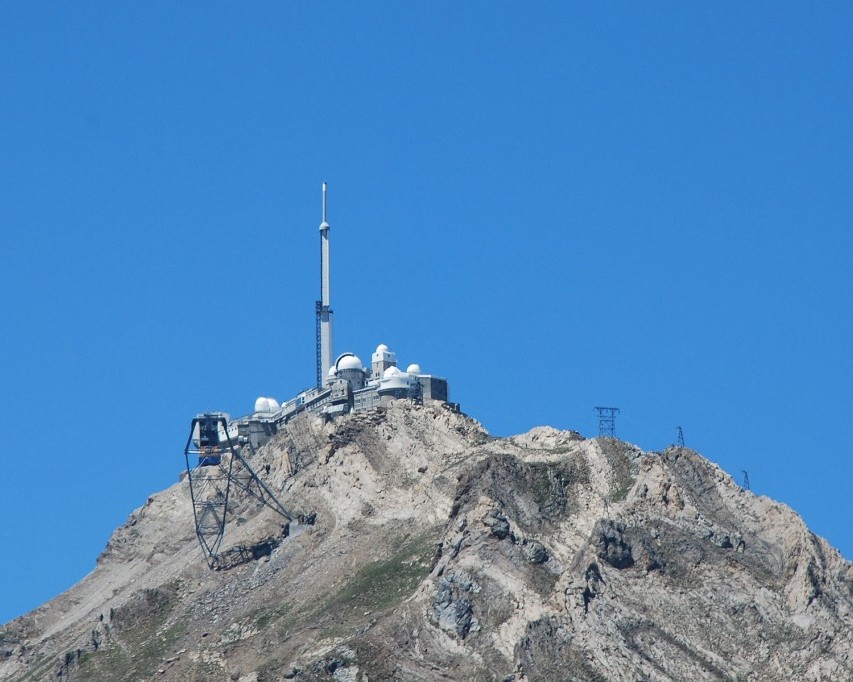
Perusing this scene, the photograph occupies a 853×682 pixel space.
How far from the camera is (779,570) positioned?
17988 cm

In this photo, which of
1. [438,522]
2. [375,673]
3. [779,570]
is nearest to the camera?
[375,673]

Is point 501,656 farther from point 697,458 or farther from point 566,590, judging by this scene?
point 697,458

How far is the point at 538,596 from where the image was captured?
568 ft

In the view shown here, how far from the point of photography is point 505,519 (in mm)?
180250

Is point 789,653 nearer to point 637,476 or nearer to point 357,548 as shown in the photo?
point 637,476

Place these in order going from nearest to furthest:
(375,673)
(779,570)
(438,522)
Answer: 1. (375,673)
2. (779,570)
3. (438,522)

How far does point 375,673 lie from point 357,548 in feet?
94.9

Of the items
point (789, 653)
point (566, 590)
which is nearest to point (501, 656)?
point (566, 590)

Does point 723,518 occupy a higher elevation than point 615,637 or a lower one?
higher

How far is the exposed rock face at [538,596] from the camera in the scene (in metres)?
169

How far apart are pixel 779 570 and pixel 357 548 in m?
34.2

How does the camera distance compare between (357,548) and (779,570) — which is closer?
(779,570)

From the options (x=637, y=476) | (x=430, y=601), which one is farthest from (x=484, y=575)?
(x=637, y=476)

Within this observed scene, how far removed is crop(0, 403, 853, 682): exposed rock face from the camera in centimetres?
16900
